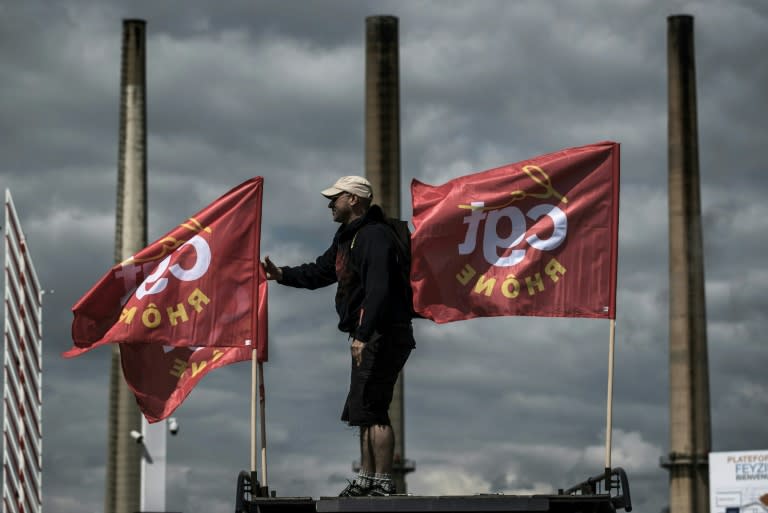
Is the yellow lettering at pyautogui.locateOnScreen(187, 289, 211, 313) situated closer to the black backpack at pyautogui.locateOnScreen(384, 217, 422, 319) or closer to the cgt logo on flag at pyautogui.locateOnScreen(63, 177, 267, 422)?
the cgt logo on flag at pyautogui.locateOnScreen(63, 177, 267, 422)

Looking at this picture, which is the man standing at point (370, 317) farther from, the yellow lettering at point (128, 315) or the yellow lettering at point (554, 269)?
the yellow lettering at point (128, 315)

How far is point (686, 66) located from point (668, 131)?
1973mm

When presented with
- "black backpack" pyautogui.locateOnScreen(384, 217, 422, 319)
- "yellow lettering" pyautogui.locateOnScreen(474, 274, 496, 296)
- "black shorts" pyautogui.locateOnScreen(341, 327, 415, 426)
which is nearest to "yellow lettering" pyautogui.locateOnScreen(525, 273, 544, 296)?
"yellow lettering" pyautogui.locateOnScreen(474, 274, 496, 296)

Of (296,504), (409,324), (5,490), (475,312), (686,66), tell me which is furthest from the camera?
(686,66)

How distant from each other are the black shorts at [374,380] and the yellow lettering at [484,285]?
117 centimetres

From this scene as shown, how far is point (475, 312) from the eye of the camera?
42.4 ft

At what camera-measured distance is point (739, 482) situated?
31.6 metres

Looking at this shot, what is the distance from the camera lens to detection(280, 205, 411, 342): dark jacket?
11664 millimetres

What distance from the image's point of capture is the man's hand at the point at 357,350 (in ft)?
38.3

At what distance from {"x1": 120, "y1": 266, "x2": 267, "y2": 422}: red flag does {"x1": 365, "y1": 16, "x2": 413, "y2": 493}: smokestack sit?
3325 centimetres

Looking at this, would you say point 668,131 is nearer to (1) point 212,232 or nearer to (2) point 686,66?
(2) point 686,66

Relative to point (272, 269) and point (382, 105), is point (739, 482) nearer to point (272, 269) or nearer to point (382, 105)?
point (382, 105)

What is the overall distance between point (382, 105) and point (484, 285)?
3458 centimetres

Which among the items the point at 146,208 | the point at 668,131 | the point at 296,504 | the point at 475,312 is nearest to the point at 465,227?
the point at 475,312
